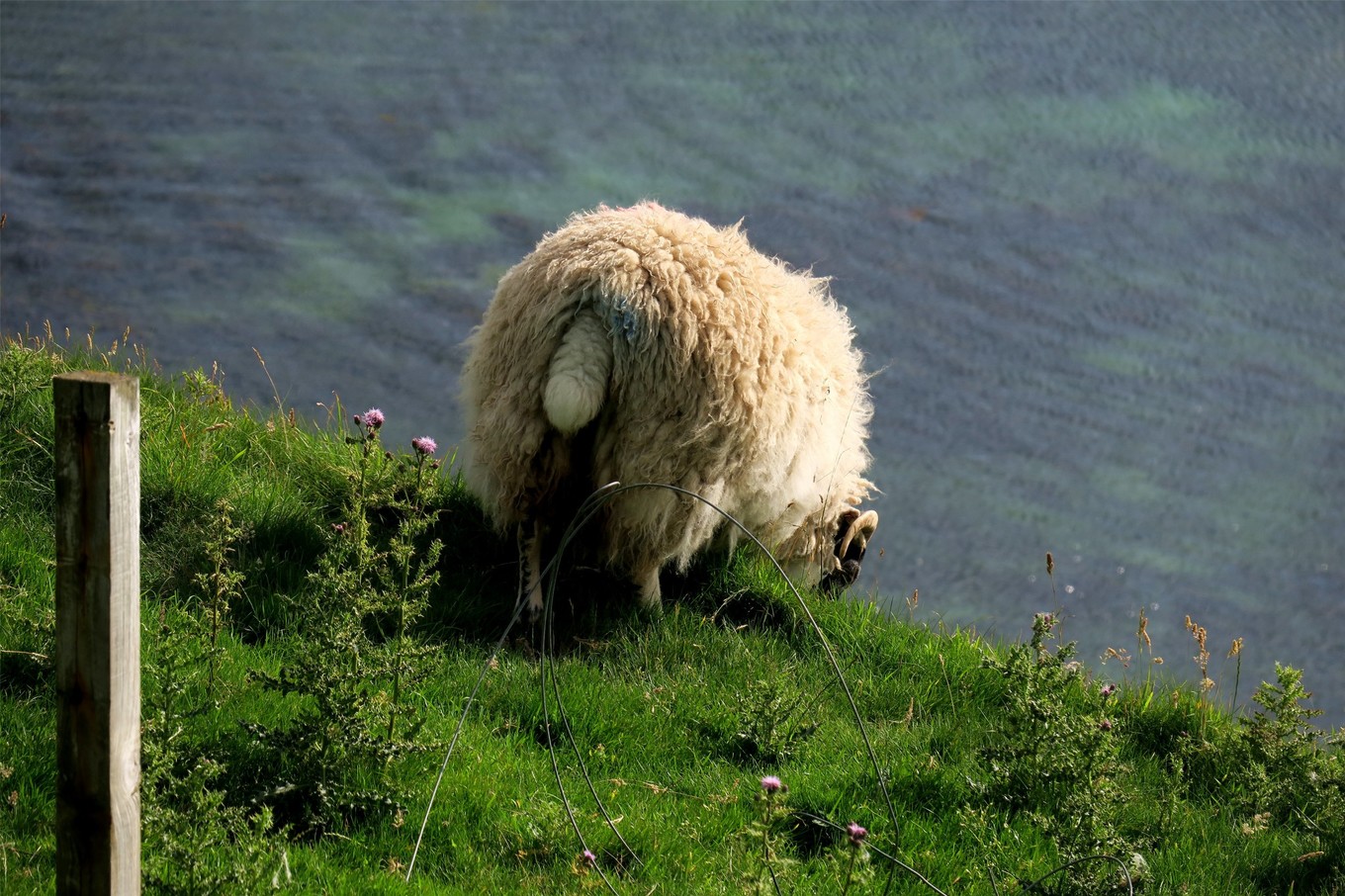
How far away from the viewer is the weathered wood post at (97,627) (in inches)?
97.0

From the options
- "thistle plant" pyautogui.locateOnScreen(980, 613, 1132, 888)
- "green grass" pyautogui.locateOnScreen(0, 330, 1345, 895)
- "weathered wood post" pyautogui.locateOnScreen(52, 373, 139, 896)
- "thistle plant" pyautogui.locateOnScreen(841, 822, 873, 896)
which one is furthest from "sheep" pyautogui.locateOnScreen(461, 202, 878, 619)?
"weathered wood post" pyautogui.locateOnScreen(52, 373, 139, 896)

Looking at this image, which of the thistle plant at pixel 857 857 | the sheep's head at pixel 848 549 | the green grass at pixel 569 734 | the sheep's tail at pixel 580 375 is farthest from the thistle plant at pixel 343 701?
the sheep's head at pixel 848 549

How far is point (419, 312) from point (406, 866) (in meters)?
7.00

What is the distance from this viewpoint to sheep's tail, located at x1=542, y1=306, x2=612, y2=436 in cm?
461

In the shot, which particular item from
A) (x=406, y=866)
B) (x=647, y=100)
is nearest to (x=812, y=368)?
(x=406, y=866)

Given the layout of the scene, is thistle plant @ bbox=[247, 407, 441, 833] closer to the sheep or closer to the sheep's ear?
the sheep

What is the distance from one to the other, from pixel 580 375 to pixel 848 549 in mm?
2099

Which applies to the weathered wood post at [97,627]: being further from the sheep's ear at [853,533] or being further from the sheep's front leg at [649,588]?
the sheep's ear at [853,533]

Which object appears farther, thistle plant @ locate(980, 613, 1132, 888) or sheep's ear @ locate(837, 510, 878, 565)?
sheep's ear @ locate(837, 510, 878, 565)

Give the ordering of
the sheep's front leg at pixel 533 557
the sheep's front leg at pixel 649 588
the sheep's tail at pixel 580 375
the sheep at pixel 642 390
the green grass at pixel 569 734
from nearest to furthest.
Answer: the green grass at pixel 569 734 → the sheep's tail at pixel 580 375 → the sheep at pixel 642 390 → the sheep's front leg at pixel 533 557 → the sheep's front leg at pixel 649 588

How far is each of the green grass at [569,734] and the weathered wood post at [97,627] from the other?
0.41 metres

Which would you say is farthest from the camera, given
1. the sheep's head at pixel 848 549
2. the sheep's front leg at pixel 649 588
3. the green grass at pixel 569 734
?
the sheep's head at pixel 848 549

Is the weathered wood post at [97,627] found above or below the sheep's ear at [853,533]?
above

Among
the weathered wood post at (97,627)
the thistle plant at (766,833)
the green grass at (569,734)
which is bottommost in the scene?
the green grass at (569,734)
